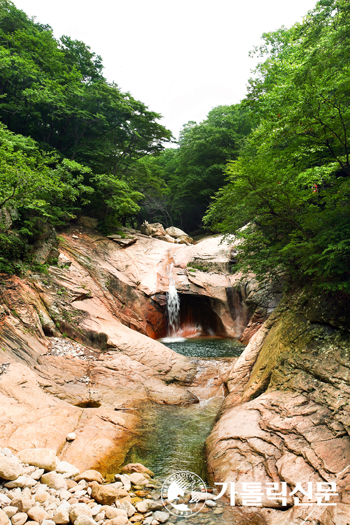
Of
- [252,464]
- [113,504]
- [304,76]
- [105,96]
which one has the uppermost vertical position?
[105,96]

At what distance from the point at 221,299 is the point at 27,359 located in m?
10.8

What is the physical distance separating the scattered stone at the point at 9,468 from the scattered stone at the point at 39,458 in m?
0.27

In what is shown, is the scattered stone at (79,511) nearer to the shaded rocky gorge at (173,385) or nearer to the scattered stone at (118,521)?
the scattered stone at (118,521)

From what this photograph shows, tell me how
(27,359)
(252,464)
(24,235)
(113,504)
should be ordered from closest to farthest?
(113,504)
(252,464)
(27,359)
(24,235)

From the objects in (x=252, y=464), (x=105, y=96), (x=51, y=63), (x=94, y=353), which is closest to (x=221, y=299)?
(x=94, y=353)

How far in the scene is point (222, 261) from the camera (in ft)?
58.0

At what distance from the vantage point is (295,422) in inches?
175

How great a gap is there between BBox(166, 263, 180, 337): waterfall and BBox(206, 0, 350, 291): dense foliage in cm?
936

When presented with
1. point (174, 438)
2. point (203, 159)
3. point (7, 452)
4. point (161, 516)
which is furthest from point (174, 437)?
point (203, 159)

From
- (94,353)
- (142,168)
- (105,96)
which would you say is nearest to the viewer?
(94,353)

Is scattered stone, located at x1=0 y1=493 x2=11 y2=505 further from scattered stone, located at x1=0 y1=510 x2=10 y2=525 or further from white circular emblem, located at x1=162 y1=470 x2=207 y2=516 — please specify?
white circular emblem, located at x1=162 y1=470 x2=207 y2=516

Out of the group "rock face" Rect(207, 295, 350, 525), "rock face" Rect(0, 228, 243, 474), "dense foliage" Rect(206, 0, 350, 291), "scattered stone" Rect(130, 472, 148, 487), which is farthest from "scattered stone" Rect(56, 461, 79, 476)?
"dense foliage" Rect(206, 0, 350, 291)

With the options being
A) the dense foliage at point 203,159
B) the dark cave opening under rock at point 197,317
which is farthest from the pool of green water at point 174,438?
the dense foliage at point 203,159

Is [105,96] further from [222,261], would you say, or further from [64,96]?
[222,261]
